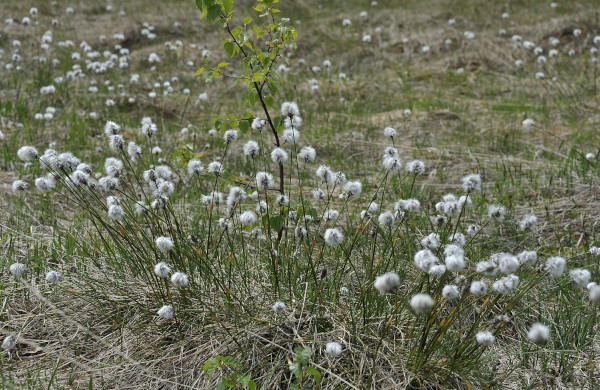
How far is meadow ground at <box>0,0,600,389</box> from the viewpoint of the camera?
252 cm

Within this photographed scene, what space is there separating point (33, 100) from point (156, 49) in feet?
13.7

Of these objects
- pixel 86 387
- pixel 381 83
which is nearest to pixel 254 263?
pixel 86 387

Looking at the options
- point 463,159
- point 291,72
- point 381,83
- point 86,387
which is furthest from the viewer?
point 291,72

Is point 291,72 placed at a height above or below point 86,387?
below

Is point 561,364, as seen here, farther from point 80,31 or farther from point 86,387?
point 80,31

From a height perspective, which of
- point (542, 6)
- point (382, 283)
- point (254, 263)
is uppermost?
point (382, 283)

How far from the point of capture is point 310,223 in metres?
3.43

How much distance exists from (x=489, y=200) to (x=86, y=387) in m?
3.79

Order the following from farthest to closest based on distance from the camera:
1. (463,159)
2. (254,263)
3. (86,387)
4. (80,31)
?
(80,31) < (463,159) < (254,263) < (86,387)

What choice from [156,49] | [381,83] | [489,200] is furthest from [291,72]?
[489,200]

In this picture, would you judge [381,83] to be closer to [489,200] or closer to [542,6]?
[489,200]

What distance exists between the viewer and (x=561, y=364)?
2611 millimetres

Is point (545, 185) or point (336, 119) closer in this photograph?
point (545, 185)

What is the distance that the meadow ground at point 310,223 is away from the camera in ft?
8.27
